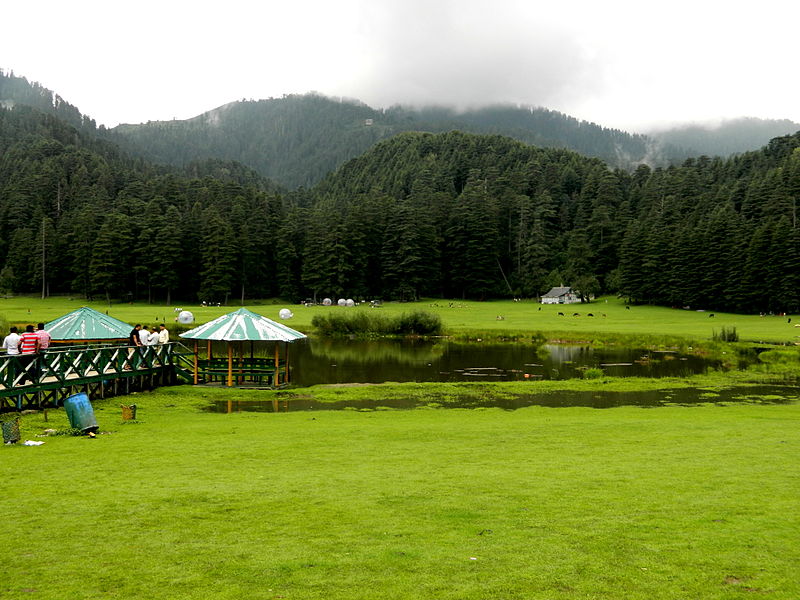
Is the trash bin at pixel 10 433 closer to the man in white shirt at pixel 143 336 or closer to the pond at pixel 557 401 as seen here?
the pond at pixel 557 401

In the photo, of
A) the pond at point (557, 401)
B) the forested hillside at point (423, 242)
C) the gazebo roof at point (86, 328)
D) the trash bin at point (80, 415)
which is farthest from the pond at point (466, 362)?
the forested hillside at point (423, 242)

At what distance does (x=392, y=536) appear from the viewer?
8.48 meters

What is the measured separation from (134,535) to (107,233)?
107 m

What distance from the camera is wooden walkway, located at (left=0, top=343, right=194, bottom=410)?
20719 millimetres

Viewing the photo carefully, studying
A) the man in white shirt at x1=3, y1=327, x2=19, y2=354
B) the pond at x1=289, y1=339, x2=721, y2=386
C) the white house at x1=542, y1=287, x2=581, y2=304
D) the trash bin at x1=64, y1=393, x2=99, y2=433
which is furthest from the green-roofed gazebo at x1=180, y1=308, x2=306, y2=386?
the white house at x1=542, y1=287, x2=581, y2=304

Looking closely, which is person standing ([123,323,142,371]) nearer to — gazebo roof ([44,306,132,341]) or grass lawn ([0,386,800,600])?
gazebo roof ([44,306,132,341])

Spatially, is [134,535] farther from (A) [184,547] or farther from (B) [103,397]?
(B) [103,397]

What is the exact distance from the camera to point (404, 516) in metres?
9.37

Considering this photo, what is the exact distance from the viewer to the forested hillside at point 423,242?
91875mm

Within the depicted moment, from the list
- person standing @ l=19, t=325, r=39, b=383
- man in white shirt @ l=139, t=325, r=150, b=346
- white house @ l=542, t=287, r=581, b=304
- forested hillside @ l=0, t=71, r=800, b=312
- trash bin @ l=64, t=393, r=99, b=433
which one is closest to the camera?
trash bin @ l=64, t=393, r=99, b=433

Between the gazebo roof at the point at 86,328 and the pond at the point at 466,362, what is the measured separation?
9.48 m

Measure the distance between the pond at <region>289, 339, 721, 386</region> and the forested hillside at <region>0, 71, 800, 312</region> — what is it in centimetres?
4599

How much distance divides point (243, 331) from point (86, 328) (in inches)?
291

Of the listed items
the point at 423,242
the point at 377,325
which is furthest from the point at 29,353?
the point at 423,242
